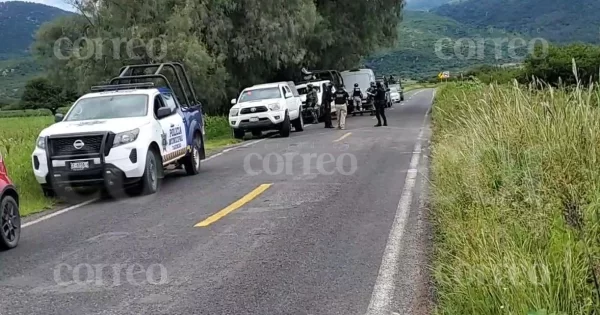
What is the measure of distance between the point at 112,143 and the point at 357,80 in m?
29.5

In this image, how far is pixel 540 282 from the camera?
5012 mm

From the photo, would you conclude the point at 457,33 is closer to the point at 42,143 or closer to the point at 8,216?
the point at 42,143

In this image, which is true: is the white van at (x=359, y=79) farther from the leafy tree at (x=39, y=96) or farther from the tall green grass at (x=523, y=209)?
the leafy tree at (x=39, y=96)

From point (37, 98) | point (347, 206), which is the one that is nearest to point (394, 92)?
point (37, 98)

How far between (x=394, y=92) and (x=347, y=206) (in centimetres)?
4915

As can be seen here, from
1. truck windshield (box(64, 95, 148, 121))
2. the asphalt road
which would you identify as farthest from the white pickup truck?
truck windshield (box(64, 95, 148, 121))

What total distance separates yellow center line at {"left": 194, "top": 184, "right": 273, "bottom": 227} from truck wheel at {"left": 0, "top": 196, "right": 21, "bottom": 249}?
2204 millimetres

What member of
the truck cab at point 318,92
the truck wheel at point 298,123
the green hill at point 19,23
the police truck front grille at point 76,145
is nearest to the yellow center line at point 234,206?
the police truck front grille at point 76,145

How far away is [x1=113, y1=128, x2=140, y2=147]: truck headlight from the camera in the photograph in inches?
482

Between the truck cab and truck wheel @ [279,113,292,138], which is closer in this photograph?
truck wheel @ [279,113,292,138]

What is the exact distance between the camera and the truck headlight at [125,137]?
12234 mm

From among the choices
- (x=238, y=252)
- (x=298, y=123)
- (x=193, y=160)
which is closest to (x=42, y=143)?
(x=193, y=160)

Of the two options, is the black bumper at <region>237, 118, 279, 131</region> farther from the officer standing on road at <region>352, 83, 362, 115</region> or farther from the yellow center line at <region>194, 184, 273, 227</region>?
the officer standing on road at <region>352, 83, 362, 115</region>

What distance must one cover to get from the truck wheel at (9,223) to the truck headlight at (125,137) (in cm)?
324
